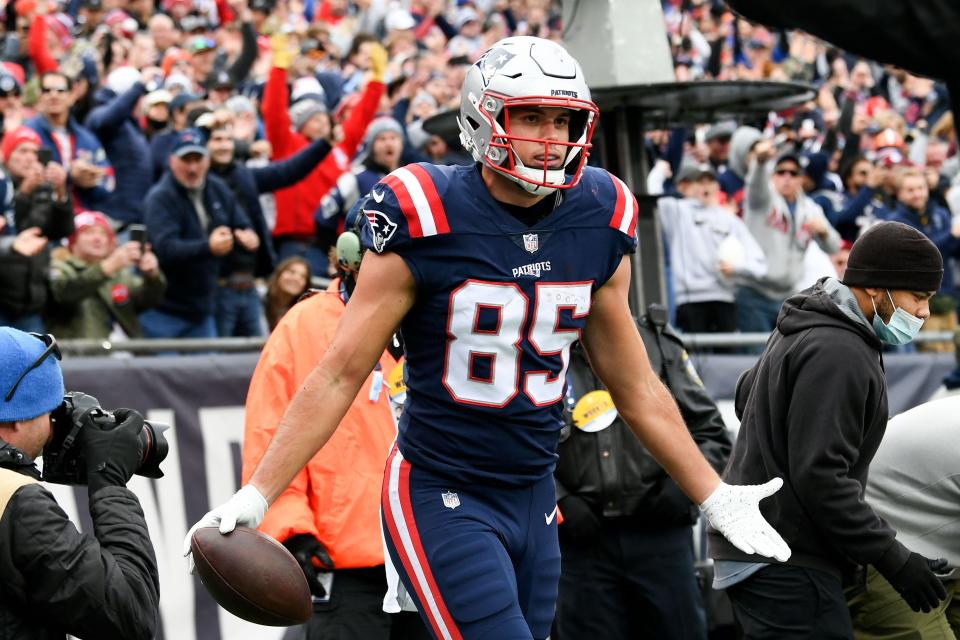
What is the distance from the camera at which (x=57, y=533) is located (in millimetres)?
3256

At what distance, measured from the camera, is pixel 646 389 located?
13.0 ft

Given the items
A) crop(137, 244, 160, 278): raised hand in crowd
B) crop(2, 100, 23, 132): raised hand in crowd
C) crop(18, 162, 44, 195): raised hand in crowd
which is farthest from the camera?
crop(2, 100, 23, 132): raised hand in crowd

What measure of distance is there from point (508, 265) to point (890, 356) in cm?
534

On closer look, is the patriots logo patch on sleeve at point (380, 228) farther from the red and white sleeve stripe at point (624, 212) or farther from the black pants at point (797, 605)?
the black pants at point (797, 605)

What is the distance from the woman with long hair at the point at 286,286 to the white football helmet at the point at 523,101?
3575 mm

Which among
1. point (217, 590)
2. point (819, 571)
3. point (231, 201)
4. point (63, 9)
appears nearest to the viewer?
point (217, 590)

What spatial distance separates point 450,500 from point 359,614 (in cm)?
132

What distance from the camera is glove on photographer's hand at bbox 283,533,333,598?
4742 millimetres

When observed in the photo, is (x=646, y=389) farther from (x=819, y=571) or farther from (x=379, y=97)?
(x=379, y=97)

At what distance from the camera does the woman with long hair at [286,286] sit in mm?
7312

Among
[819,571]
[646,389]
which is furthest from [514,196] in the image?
[819,571]

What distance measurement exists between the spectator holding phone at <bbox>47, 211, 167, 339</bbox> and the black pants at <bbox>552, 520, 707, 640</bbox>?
2.93m

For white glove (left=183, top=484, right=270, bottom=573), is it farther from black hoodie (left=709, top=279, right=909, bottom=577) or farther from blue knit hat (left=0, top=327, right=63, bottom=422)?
black hoodie (left=709, top=279, right=909, bottom=577)

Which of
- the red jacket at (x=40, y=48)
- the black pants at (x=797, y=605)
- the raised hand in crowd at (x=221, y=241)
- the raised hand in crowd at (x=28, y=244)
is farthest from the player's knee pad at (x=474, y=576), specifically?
the red jacket at (x=40, y=48)
